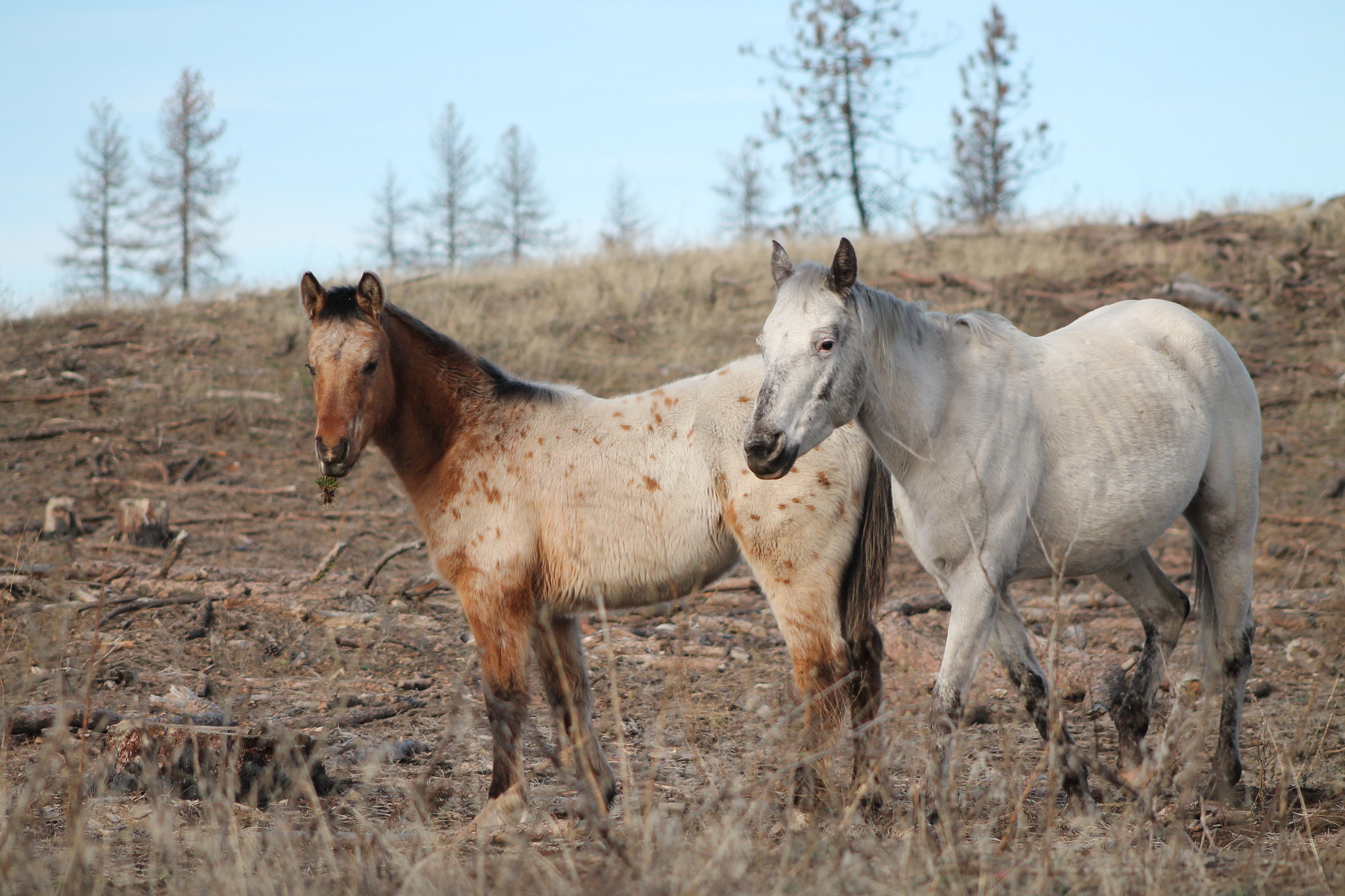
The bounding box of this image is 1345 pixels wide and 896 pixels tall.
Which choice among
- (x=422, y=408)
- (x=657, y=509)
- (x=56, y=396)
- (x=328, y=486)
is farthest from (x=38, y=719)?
(x=56, y=396)

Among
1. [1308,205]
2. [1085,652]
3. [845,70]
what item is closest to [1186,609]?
[1085,652]

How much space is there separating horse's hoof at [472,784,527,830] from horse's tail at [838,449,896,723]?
5.08 ft

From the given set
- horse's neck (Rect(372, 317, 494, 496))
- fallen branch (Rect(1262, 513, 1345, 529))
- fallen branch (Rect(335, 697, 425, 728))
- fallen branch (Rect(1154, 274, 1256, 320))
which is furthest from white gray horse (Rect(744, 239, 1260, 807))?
fallen branch (Rect(1154, 274, 1256, 320))

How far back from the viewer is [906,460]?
13.2ft

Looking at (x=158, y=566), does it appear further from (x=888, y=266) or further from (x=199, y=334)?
(x=888, y=266)

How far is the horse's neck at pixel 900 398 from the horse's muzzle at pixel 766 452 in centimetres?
56

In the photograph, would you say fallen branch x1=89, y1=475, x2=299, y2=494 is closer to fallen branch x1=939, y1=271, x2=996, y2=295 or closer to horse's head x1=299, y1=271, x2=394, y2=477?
horse's head x1=299, y1=271, x2=394, y2=477

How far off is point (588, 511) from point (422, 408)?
1.09 m

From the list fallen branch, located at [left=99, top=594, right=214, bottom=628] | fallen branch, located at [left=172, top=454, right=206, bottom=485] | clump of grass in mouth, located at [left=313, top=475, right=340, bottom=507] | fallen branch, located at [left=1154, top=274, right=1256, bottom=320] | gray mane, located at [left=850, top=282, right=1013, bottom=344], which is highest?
fallen branch, located at [left=1154, top=274, right=1256, bottom=320]

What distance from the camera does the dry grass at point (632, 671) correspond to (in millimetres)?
3021

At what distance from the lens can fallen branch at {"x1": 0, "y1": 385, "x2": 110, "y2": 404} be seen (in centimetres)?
1191

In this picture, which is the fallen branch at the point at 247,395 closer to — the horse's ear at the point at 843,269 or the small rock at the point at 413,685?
the small rock at the point at 413,685

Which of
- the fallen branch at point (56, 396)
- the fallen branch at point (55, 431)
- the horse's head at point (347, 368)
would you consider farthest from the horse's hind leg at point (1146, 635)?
the fallen branch at point (56, 396)

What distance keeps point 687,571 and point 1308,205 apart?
1624 centimetres
